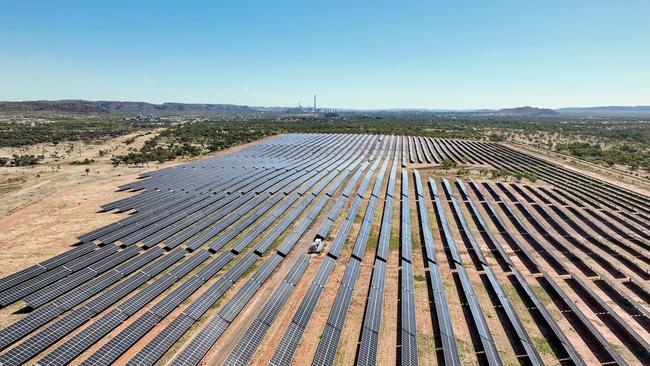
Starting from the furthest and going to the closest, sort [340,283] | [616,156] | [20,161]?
[616,156], [20,161], [340,283]

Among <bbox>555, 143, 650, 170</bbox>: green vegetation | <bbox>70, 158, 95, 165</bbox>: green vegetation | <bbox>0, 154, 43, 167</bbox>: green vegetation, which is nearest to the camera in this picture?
<bbox>0, 154, 43, 167</bbox>: green vegetation

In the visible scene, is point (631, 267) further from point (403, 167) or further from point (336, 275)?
point (403, 167)

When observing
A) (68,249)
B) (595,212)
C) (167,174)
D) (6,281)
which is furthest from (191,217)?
(595,212)

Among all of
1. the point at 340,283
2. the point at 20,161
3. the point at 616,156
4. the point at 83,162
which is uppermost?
the point at 616,156

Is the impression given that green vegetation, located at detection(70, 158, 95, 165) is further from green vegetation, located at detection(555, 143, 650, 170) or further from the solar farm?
green vegetation, located at detection(555, 143, 650, 170)

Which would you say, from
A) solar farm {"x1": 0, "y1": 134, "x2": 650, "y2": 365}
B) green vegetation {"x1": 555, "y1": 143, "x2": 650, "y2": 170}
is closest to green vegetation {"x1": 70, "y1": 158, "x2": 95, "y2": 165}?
solar farm {"x1": 0, "y1": 134, "x2": 650, "y2": 365}

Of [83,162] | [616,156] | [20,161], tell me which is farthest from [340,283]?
[616,156]

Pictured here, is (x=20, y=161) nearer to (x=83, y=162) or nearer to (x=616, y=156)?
(x=83, y=162)

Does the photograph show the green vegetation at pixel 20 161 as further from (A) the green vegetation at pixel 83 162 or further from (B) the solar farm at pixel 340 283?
(B) the solar farm at pixel 340 283
